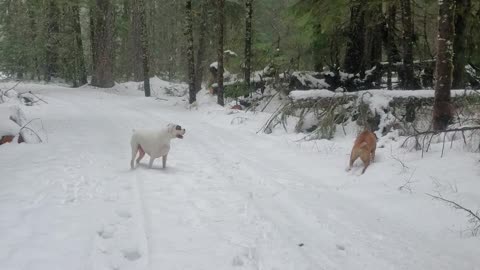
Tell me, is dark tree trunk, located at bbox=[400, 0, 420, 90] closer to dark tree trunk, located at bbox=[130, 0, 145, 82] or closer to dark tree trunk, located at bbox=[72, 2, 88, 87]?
dark tree trunk, located at bbox=[130, 0, 145, 82]

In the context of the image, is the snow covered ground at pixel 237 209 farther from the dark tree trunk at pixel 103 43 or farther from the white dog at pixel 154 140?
the dark tree trunk at pixel 103 43

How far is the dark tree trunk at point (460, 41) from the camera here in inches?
387

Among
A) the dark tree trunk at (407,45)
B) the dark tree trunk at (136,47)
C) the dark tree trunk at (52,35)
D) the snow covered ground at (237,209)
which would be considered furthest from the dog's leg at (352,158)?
the dark tree trunk at (52,35)

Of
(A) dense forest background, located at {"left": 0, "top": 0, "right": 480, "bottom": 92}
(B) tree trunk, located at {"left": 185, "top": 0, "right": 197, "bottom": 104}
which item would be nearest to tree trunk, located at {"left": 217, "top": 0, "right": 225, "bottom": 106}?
(A) dense forest background, located at {"left": 0, "top": 0, "right": 480, "bottom": 92}

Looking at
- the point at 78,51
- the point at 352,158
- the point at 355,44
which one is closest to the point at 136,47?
the point at 78,51

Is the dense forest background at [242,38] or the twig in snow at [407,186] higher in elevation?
the dense forest background at [242,38]

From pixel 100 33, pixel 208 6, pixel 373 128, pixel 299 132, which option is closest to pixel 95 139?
pixel 299 132

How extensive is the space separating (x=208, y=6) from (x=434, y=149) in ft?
54.8

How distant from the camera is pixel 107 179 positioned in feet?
22.9

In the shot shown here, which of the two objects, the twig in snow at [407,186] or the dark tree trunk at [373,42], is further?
the dark tree trunk at [373,42]

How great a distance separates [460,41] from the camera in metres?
10.3

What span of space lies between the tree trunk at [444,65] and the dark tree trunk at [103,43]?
24019 mm

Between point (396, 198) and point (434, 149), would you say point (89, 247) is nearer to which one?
point (396, 198)

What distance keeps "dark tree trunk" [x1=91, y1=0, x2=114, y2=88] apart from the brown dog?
23.5m
